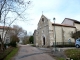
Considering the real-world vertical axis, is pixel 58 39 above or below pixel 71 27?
below

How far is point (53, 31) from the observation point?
151 ft

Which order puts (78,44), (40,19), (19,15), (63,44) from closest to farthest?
(19,15)
(78,44)
(63,44)
(40,19)

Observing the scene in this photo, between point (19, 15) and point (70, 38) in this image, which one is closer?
point (19, 15)

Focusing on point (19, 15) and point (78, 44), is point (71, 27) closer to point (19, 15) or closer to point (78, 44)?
point (78, 44)

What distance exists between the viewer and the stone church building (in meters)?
45.6

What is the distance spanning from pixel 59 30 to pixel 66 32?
292 centimetres

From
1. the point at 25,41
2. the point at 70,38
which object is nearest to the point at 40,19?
the point at 70,38

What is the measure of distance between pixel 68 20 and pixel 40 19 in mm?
10888

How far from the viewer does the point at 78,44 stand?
100 feet

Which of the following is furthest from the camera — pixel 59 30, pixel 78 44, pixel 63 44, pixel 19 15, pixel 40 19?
pixel 40 19

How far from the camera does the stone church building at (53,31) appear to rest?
150ft

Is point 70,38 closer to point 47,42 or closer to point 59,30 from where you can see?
point 59,30

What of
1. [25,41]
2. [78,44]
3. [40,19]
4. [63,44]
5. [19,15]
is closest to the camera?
[19,15]

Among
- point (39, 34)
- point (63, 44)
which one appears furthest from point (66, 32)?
point (39, 34)
